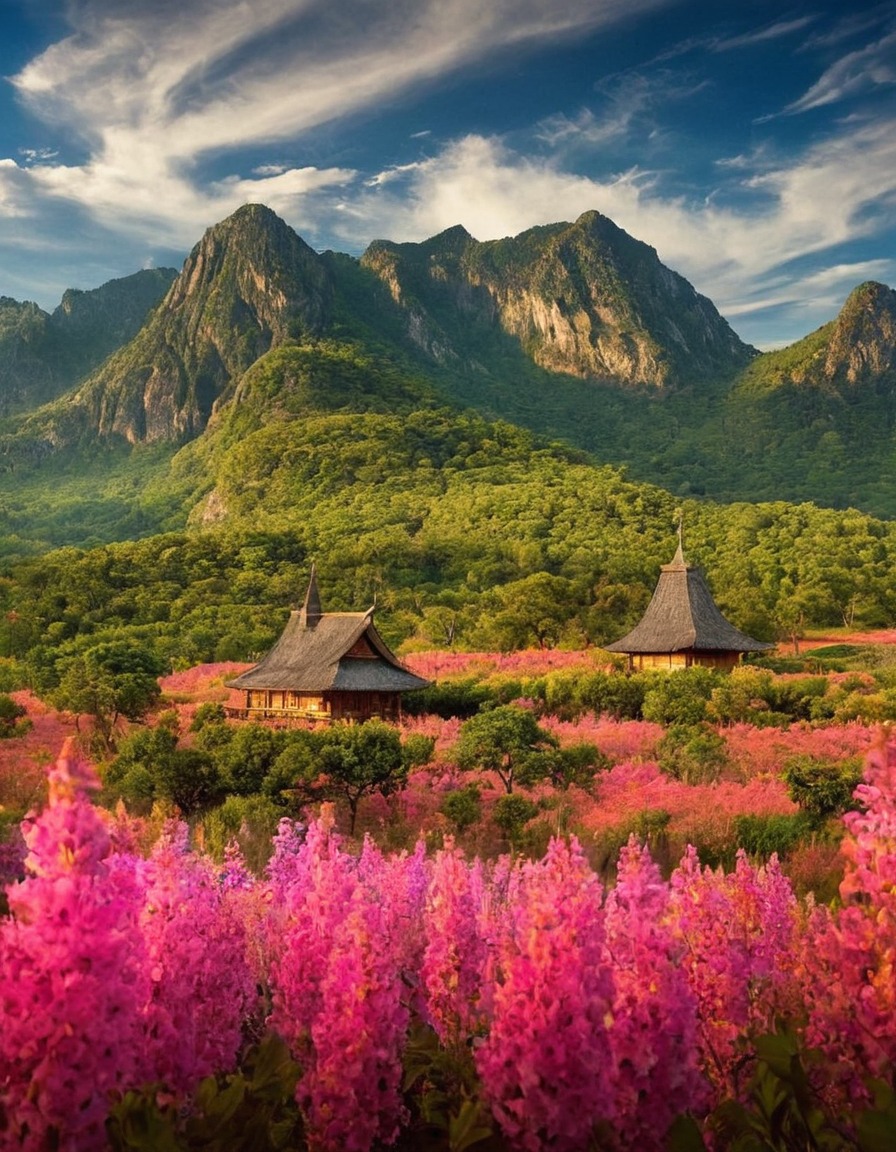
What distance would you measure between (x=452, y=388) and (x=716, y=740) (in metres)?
163

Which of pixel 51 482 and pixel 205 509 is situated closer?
pixel 205 509

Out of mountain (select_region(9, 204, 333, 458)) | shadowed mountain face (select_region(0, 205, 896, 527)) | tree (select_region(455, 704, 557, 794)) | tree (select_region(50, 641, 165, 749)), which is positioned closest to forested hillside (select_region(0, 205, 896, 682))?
mountain (select_region(9, 204, 333, 458))

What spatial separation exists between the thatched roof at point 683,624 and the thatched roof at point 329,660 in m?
10.5

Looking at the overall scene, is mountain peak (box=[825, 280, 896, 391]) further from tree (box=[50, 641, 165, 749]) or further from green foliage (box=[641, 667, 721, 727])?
tree (box=[50, 641, 165, 749])

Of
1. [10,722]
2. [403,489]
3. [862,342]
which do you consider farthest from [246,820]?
[862,342]

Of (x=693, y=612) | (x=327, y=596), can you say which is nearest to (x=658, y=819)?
(x=693, y=612)

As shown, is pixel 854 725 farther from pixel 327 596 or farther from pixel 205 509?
pixel 205 509

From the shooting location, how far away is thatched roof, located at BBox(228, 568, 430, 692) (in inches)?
1183

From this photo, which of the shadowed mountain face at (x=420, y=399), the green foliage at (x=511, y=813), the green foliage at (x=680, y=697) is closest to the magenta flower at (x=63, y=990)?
the green foliage at (x=511, y=813)

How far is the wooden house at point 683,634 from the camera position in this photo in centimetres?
3609

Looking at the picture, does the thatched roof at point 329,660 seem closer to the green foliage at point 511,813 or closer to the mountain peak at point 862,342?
the green foliage at point 511,813

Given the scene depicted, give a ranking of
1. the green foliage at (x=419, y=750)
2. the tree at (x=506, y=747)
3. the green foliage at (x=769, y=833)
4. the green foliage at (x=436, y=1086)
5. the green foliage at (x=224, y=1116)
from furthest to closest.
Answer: the green foliage at (x=419, y=750)
the tree at (x=506, y=747)
the green foliage at (x=769, y=833)
the green foliage at (x=436, y=1086)
the green foliage at (x=224, y=1116)

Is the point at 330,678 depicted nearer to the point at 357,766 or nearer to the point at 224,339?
the point at 357,766

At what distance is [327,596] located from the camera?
61.2 m
